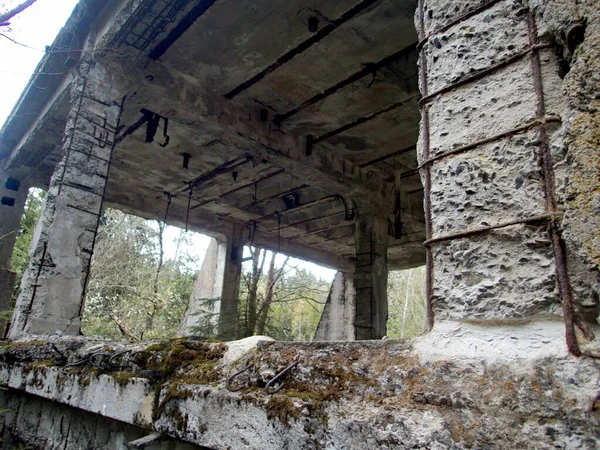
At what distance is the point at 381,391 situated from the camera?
1.24m

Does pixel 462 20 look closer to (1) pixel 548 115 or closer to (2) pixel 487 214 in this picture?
(1) pixel 548 115

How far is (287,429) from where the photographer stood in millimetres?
1296

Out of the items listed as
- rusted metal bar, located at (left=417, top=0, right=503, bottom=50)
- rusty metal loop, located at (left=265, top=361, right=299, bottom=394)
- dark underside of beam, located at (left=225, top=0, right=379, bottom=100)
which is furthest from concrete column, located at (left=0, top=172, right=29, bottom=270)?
rusted metal bar, located at (left=417, top=0, right=503, bottom=50)

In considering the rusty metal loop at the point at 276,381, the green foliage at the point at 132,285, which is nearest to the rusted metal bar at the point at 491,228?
the rusty metal loop at the point at 276,381

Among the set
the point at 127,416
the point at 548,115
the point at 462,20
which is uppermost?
the point at 462,20

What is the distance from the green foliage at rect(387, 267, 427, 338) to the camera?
2689 cm

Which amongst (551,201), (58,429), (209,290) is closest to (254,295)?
(209,290)

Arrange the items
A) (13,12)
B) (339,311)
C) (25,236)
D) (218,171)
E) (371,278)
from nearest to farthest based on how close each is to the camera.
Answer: (13,12) < (371,278) < (218,171) < (25,236) < (339,311)

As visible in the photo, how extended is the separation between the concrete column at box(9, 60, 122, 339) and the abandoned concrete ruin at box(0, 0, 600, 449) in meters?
0.02

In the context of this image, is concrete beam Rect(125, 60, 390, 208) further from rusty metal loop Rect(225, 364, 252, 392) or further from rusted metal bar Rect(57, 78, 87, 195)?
rusty metal loop Rect(225, 364, 252, 392)

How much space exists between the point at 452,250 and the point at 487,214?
0.45ft

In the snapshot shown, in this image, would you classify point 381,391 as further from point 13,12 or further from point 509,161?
point 13,12

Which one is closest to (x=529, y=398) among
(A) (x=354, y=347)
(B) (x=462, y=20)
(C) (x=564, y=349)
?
(C) (x=564, y=349)

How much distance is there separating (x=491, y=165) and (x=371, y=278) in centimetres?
622
